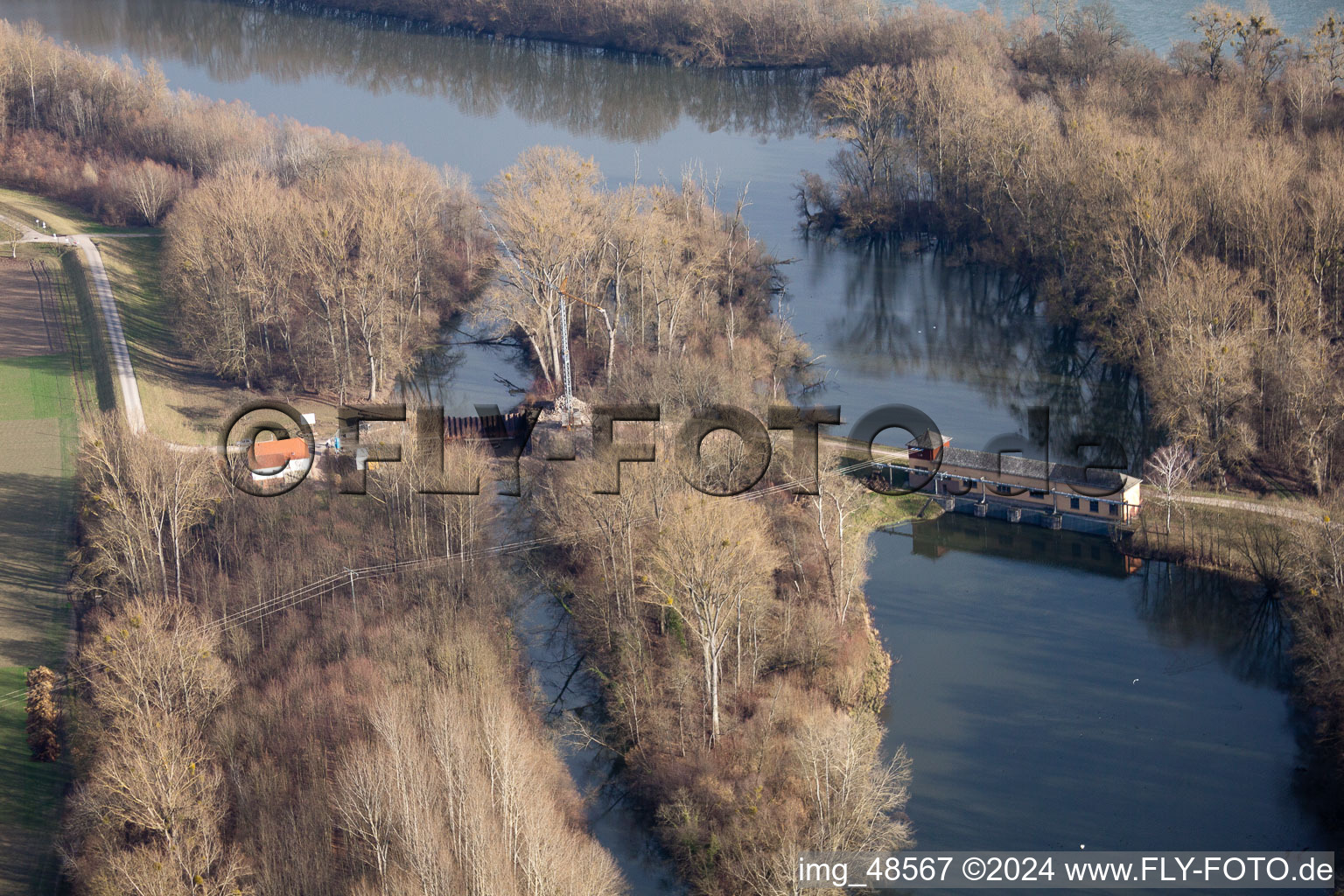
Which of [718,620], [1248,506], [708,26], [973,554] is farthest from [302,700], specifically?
[708,26]

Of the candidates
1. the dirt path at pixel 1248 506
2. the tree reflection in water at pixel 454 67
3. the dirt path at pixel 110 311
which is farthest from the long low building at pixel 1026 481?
the tree reflection in water at pixel 454 67

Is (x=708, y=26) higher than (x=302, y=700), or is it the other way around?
(x=708, y=26)

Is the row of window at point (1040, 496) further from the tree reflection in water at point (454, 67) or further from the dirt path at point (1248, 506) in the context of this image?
the tree reflection in water at point (454, 67)

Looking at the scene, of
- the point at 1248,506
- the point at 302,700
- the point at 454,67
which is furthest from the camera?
the point at 454,67

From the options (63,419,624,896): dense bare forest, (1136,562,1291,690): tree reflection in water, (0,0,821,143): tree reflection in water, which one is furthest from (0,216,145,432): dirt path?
(1136,562,1291,690): tree reflection in water

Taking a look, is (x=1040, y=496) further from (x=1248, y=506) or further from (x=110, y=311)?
(x=110, y=311)

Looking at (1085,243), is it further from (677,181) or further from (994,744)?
(994,744)

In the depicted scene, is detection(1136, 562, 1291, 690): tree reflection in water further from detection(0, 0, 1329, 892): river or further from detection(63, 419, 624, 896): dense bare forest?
detection(63, 419, 624, 896): dense bare forest
